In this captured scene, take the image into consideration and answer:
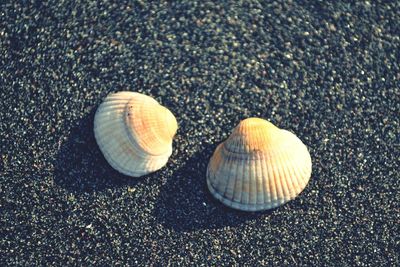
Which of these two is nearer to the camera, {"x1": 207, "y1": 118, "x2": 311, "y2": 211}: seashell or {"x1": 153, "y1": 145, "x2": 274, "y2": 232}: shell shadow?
{"x1": 207, "y1": 118, "x2": 311, "y2": 211}: seashell

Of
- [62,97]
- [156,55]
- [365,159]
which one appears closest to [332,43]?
[365,159]

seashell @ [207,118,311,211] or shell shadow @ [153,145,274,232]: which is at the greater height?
seashell @ [207,118,311,211]

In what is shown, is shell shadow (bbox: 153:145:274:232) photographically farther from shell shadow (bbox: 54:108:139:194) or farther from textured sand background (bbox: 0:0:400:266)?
shell shadow (bbox: 54:108:139:194)

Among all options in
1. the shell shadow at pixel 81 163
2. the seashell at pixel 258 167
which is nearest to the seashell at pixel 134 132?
the shell shadow at pixel 81 163

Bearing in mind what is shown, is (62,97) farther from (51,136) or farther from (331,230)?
(331,230)

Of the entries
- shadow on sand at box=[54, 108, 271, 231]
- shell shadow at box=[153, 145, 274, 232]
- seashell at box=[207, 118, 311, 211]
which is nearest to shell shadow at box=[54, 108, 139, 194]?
shadow on sand at box=[54, 108, 271, 231]

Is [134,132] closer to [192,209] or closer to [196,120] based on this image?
[196,120]

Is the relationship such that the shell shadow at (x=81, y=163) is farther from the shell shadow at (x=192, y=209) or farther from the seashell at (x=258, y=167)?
the seashell at (x=258, y=167)
